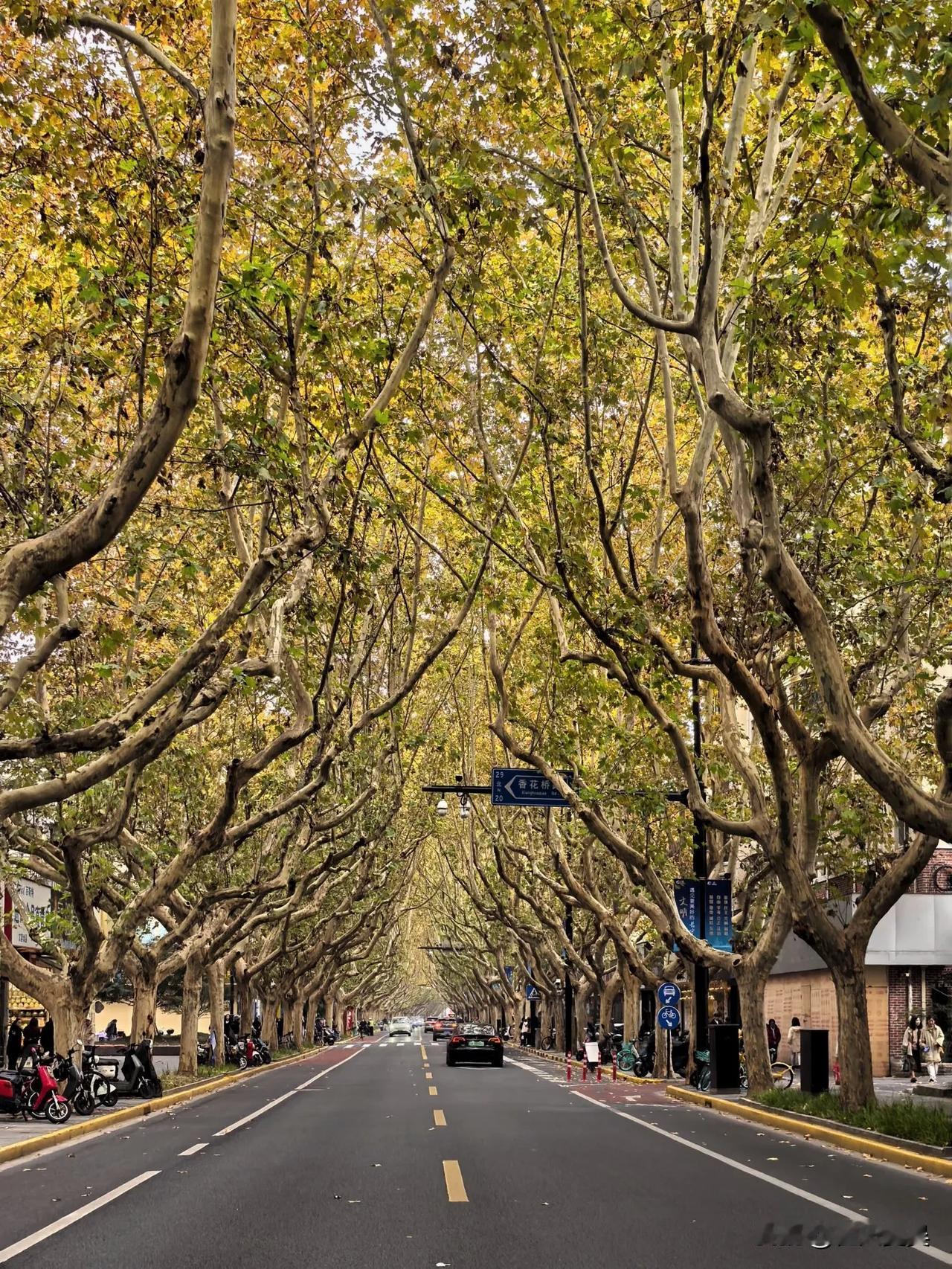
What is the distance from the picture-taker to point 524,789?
26.2m

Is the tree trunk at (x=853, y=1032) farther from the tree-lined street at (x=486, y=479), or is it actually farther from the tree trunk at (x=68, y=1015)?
the tree trunk at (x=68, y=1015)

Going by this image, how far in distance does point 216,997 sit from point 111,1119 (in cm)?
1588

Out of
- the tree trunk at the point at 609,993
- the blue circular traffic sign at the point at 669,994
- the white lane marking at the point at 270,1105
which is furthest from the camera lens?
the tree trunk at the point at 609,993

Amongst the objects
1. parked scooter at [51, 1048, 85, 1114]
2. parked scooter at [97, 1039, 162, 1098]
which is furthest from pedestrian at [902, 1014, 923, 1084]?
parked scooter at [51, 1048, 85, 1114]

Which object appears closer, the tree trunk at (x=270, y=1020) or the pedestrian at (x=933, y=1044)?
the pedestrian at (x=933, y=1044)

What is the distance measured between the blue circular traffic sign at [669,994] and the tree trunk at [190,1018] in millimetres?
10493

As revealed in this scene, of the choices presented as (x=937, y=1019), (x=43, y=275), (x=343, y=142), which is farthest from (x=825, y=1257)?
(x=937, y=1019)

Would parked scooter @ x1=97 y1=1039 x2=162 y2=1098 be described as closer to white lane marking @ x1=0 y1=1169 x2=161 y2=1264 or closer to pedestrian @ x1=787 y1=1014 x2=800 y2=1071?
white lane marking @ x1=0 y1=1169 x2=161 y2=1264

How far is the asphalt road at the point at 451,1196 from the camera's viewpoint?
873 centimetres

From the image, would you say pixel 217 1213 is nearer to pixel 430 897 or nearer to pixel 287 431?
pixel 287 431

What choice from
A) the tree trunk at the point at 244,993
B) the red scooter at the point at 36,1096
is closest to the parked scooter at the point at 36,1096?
the red scooter at the point at 36,1096

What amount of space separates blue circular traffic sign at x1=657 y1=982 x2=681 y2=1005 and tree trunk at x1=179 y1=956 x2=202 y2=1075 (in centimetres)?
1049

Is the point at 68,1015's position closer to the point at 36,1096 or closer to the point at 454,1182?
the point at 36,1096

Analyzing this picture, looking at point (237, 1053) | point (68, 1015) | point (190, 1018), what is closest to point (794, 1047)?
point (237, 1053)
